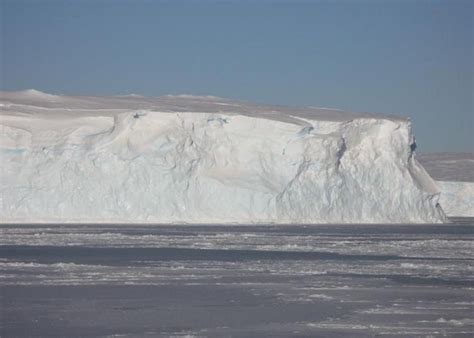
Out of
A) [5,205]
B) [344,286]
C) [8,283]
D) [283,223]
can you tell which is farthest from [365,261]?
[5,205]

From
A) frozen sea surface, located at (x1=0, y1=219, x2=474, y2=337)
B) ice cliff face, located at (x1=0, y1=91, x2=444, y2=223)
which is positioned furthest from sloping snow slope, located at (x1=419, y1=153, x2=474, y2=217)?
frozen sea surface, located at (x1=0, y1=219, x2=474, y2=337)

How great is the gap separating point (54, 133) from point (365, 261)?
1905 centimetres

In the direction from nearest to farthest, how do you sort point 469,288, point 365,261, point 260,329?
1. point 260,329
2. point 469,288
3. point 365,261

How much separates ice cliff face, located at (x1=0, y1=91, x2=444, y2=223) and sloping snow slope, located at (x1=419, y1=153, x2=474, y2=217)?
493 inches

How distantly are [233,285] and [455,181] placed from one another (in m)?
39.0

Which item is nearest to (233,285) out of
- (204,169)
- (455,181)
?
(204,169)

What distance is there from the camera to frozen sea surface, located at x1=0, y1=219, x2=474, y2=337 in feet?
48.6

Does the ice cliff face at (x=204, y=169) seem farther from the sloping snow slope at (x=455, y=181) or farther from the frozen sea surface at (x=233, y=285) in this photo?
the sloping snow slope at (x=455, y=181)

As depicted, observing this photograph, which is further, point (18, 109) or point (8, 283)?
point (18, 109)

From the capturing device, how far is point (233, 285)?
64.5 feet

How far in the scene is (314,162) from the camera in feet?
133

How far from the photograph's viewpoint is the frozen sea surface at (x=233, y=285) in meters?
14.8

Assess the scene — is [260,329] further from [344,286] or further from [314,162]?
[314,162]

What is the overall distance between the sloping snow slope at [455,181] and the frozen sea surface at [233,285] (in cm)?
2211
